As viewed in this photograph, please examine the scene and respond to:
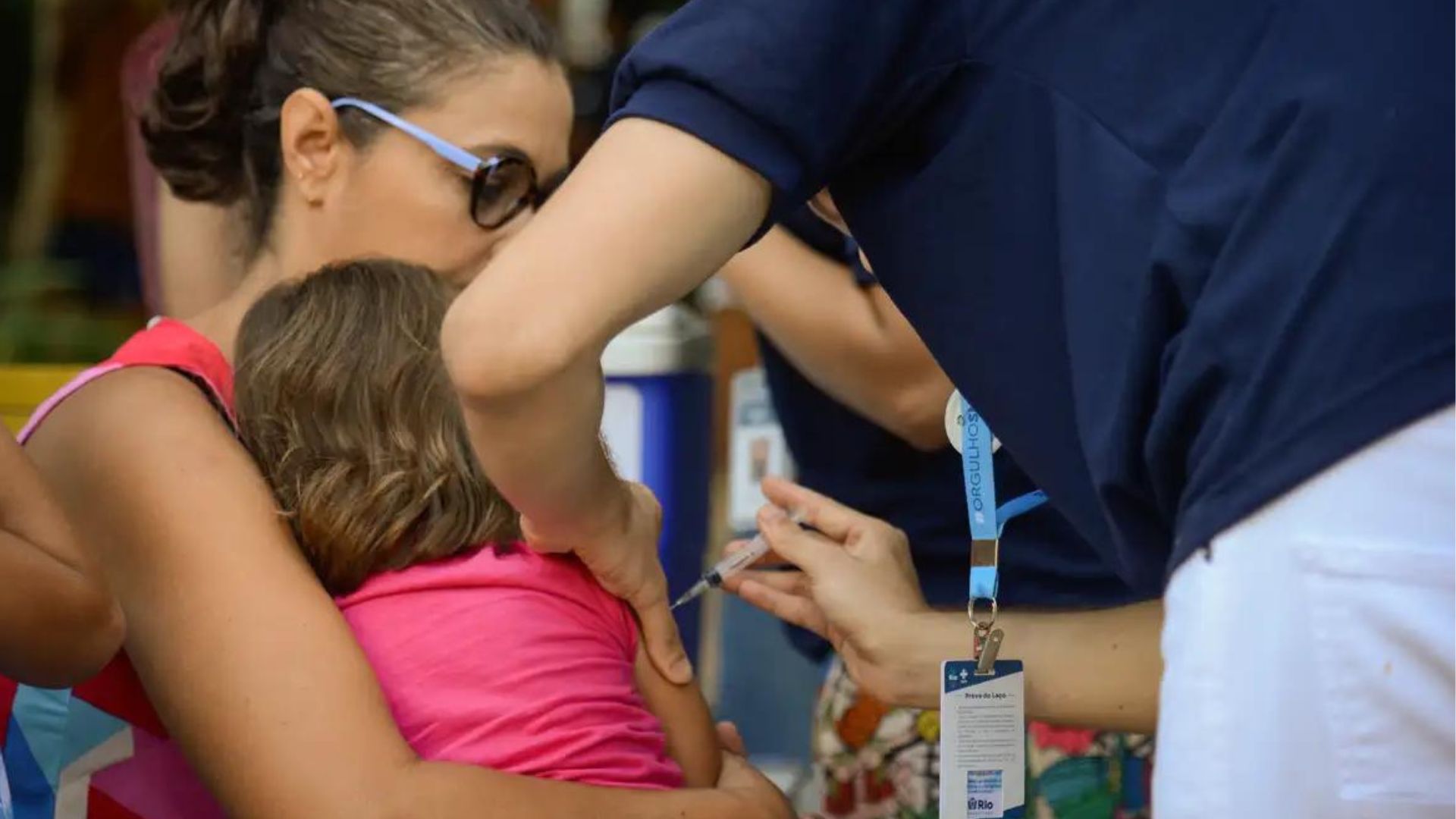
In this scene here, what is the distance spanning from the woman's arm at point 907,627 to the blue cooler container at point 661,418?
0.75 metres

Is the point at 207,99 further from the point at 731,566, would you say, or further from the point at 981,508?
the point at 981,508

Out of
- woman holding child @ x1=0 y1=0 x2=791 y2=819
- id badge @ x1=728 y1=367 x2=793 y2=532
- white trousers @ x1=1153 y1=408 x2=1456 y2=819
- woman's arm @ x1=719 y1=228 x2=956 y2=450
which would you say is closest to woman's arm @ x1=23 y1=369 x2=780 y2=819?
woman holding child @ x1=0 y1=0 x2=791 y2=819

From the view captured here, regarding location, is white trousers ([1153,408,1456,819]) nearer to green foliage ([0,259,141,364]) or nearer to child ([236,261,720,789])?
child ([236,261,720,789])

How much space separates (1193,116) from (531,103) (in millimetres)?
1243

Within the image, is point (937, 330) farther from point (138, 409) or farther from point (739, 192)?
point (138, 409)

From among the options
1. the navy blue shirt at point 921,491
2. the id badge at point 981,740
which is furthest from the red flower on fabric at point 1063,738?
the id badge at point 981,740

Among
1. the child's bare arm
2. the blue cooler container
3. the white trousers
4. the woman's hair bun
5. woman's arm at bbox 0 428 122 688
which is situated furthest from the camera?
the blue cooler container

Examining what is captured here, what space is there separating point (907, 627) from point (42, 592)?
29.7 inches

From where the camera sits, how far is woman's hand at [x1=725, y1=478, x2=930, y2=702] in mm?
1688

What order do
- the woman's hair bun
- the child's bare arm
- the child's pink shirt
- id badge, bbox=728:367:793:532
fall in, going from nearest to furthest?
1. the child's pink shirt
2. the child's bare arm
3. the woman's hair bun
4. id badge, bbox=728:367:793:532

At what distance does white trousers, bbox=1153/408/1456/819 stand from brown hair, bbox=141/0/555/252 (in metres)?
1.34

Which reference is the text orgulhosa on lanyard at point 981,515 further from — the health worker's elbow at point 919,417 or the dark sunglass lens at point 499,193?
the dark sunglass lens at point 499,193

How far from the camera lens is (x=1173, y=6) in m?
1.08

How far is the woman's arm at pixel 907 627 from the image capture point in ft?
5.17
